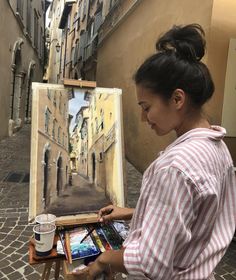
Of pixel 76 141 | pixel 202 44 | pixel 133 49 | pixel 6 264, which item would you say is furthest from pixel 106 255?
pixel 133 49

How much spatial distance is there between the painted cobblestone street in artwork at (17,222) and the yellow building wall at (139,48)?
61 centimetres

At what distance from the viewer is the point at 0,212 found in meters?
4.29

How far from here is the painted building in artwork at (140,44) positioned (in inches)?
156

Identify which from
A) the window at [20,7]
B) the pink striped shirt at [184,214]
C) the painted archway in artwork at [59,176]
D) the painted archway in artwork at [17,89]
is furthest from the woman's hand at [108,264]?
the window at [20,7]

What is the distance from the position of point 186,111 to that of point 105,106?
149 cm

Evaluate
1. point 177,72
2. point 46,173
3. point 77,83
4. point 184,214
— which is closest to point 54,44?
point 77,83

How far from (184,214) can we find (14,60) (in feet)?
35.6

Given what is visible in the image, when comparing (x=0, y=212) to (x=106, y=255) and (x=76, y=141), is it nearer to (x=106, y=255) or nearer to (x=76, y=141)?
(x=76, y=141)

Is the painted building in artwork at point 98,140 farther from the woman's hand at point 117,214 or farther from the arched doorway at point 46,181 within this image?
the woman's hand at point 117,214

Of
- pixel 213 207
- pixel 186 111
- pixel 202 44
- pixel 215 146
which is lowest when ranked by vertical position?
pixel 213 207

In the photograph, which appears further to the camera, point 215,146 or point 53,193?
point 53,193

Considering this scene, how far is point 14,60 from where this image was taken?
35.3 ft

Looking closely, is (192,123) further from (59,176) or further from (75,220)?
(59,176)

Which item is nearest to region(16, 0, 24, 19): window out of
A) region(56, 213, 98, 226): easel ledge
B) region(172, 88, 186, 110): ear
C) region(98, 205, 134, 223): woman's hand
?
region(56, 213, 98, 226): easel ledge
